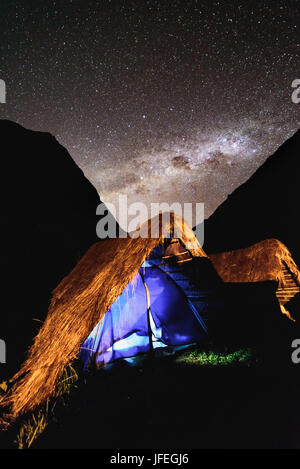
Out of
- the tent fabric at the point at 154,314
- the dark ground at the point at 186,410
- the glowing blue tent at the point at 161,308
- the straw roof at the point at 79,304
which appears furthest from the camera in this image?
the tent fabric at the point at 154,314

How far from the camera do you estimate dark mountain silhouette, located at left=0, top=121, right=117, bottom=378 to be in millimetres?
8433

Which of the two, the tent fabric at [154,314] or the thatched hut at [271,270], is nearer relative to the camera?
the tent fabric at [154,314]

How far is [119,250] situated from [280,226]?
149ft

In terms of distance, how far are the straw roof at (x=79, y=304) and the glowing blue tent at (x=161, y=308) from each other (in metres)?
0.56

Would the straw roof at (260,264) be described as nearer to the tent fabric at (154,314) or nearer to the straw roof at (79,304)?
the tent fabric at (154,314)

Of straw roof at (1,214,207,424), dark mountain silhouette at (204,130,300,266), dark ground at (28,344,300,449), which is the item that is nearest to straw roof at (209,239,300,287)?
dark ground at (28,344,300,449)

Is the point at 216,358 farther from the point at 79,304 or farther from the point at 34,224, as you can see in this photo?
the point at 34,224

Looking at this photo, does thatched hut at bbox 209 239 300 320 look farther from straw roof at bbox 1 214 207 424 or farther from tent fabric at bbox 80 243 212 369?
straw roof at bbox 1 214 207 424

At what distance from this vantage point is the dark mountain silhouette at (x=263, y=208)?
43.5 m

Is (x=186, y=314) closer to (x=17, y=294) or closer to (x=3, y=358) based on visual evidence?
(x=3, y=358)

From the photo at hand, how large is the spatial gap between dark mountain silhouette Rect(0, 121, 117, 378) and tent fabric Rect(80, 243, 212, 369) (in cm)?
171

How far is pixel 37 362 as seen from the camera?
2.89m

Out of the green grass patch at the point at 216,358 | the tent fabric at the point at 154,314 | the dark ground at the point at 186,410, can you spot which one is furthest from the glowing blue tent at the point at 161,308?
the dark ground at the point at 186,410
